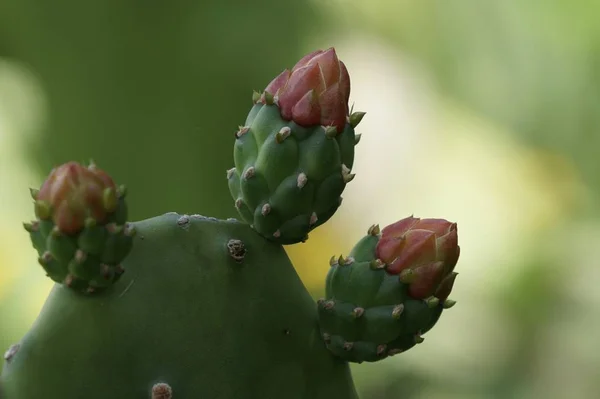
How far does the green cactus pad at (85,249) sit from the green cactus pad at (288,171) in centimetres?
13

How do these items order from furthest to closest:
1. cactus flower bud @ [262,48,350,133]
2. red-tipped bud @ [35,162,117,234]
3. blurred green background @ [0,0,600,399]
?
blurred green background @ [0,0,600,399], cactus flower bud @ [262,48,350,133], red-tipped bud @ [35,162,117,234]

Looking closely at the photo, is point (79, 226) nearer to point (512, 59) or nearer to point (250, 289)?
point (250, 289)

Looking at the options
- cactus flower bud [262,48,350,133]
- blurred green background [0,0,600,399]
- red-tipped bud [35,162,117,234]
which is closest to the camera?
red-tipped bud [35,162,117,234]

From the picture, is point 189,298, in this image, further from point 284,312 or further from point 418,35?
point 418,35

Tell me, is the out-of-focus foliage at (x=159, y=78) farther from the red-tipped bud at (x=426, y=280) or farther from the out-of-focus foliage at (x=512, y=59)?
the red-tipped bud at (x=426, y=280)

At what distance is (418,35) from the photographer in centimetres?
307

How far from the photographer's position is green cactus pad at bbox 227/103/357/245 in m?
0.59

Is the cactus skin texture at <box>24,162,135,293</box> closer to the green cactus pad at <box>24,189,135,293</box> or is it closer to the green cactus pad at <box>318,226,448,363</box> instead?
the green cactus pad at <box>24,189,135,293</box>

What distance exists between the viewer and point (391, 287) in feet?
2.01

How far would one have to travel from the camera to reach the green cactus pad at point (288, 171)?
1.94 feet

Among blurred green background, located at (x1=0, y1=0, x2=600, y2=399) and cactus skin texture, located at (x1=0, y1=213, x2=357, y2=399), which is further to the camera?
blurred green background, located at (x1=0, y1=0, x2=600, y2=399)

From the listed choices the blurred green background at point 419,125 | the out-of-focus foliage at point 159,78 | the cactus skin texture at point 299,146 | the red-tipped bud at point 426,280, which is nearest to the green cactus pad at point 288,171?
the cactus skin texture at point 299,146

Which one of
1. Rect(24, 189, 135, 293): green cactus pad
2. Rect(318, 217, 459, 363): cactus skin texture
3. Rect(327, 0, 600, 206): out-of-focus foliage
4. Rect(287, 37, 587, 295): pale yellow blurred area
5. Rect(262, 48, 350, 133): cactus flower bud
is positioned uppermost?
Rect(262, 48, 350, 133): cactus flower bud

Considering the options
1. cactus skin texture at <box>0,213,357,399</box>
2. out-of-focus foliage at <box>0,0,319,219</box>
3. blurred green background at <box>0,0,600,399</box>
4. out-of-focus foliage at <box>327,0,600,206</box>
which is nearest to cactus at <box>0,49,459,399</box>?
cactus skin texture at <box>0,213,357,399</box>
